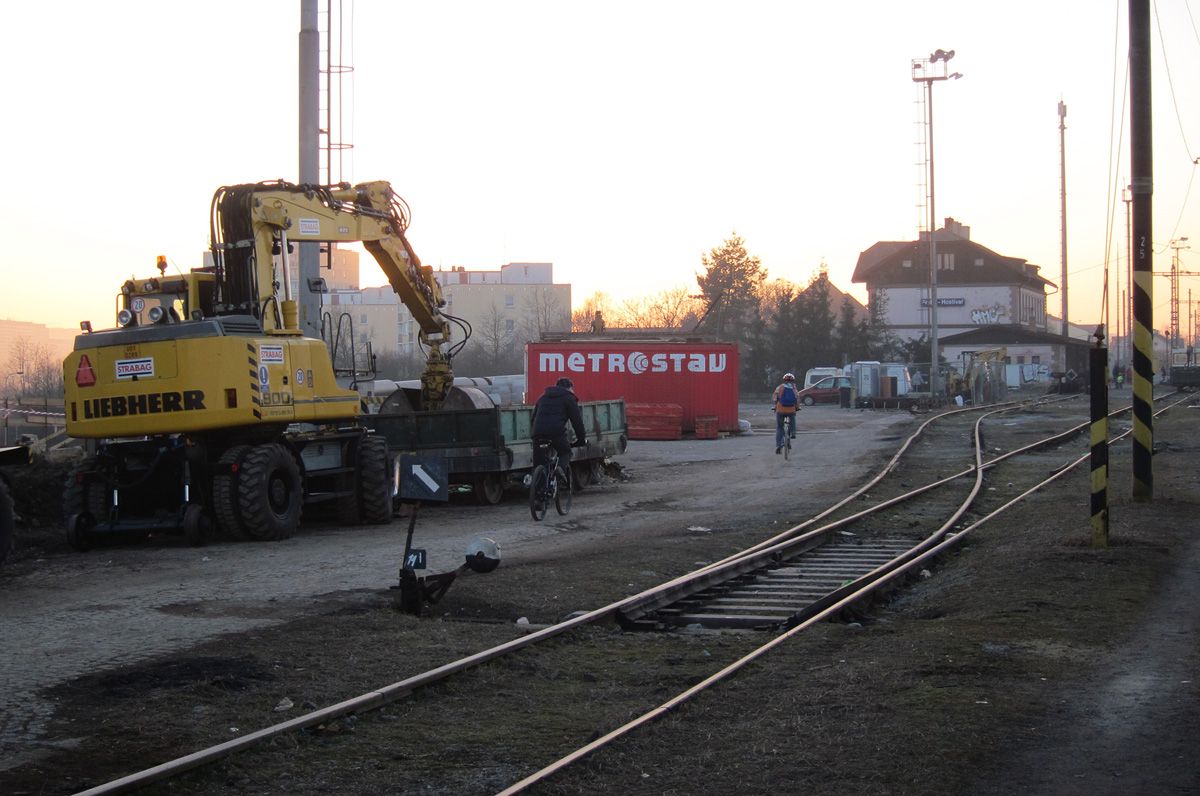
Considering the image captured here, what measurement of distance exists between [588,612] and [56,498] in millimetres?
10134

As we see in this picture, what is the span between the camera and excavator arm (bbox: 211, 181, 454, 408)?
16203mm

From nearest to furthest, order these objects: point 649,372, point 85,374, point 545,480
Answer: point 85,374, point 545,480, point 649,372

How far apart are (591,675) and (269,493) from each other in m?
7.93

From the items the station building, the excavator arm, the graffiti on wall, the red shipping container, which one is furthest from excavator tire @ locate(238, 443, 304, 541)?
the graffiti on wall

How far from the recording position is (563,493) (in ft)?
59.3

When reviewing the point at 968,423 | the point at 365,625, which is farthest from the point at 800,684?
the point at 968,423

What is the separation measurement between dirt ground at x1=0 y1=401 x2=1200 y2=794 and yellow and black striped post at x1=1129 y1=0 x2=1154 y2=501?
2423 millimetres

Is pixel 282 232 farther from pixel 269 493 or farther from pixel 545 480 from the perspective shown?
pixel 545 480

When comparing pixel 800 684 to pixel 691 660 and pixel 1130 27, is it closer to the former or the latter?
pixel 691 660

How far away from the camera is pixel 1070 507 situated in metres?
17.7

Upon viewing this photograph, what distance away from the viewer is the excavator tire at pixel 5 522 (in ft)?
41.0

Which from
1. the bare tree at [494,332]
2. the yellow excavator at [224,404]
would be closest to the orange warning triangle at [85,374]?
the yellow excavator at [224,404]

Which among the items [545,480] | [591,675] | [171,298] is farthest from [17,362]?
[591,675]

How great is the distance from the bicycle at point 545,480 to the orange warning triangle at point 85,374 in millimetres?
5599
